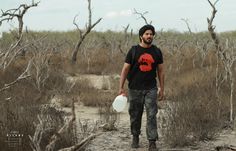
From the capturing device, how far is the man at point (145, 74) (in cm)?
680

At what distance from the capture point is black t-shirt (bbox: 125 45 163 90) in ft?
22.3

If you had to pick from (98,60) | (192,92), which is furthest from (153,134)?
(98,60)

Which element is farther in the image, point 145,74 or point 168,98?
point 168,98

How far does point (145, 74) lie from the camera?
6871 mm

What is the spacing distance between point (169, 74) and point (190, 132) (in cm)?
957

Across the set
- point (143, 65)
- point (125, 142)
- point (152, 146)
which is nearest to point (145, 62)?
point (143, 65)

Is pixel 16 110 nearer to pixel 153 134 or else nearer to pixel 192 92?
pixel 153 134

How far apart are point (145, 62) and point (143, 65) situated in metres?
0.05

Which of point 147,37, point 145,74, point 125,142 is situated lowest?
point 125,142

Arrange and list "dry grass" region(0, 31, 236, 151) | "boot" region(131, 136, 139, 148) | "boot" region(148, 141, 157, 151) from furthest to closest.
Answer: "boot" region(131, 136, 139, 148) < "dry grass" region(0, 31, 236, 151) < "boot" region(148, 141, 157, 151)

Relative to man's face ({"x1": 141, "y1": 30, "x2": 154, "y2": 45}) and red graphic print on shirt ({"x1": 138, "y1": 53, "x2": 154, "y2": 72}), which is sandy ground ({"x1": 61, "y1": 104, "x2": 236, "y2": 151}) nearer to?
red graphic print on shirt ({"x1": 138, "y1": 53, "x2": 154, "y2": 72})

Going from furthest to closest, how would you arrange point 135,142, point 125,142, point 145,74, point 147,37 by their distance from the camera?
point 125,142 → point 135,142 → point 145,74 → point 147,37

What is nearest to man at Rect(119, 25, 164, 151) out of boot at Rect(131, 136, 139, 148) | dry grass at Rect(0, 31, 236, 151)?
boot at Rect(131, 136, 139, 148)

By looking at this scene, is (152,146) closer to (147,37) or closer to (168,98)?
(147,37)
